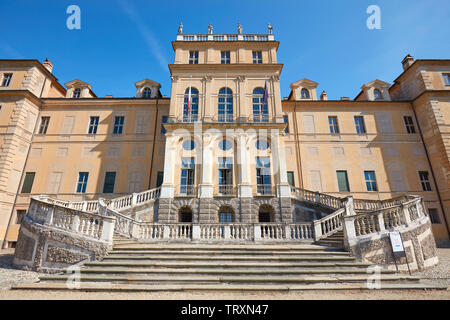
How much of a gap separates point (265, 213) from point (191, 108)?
11.4 metres

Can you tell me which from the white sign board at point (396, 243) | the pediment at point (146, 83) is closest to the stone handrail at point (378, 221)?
the white sign board at point (396, 243)

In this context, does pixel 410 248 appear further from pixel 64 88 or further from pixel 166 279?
pixel 64 88

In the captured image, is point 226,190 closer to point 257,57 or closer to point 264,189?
point 264,189

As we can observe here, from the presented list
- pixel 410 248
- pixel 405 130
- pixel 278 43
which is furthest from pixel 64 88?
pixel 405 130

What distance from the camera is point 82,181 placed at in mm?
20812

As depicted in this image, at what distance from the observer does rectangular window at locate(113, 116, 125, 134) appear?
22.8m

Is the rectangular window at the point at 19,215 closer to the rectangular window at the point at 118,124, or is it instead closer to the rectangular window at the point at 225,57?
the rectangular window at the point at 118,124

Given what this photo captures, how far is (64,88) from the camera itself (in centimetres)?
2662

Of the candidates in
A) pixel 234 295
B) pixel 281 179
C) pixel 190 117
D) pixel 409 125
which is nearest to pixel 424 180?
pixel 409 125

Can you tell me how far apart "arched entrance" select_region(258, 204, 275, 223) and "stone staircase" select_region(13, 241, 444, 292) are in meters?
7.59

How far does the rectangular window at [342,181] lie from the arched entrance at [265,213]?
7862mm

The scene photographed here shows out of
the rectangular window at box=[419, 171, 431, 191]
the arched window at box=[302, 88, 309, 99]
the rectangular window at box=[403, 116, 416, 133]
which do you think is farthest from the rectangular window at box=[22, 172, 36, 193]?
the rectangular window at box=[403, 116, 416, 133]
